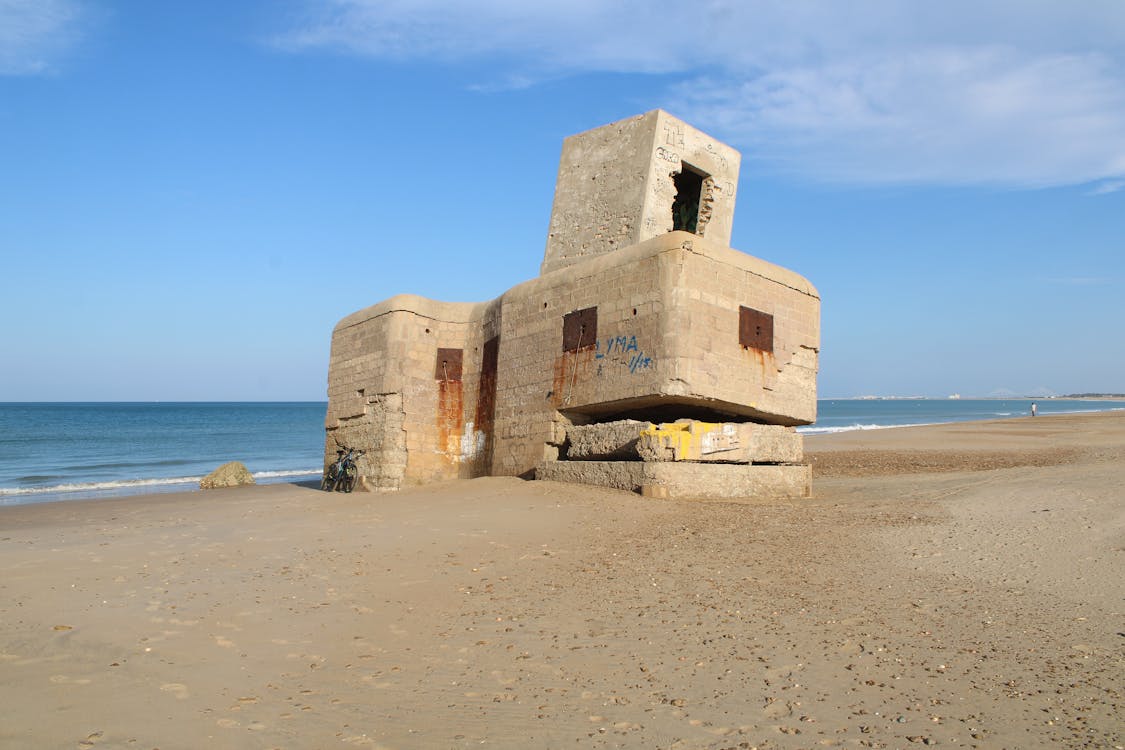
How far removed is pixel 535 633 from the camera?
4.77 meters

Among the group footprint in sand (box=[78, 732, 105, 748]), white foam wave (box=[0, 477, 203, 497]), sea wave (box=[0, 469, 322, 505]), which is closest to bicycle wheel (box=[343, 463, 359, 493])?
sea wave (box=[0, 469, 322, 505])

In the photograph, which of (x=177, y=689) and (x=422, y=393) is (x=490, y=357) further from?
(x=177, y=689)

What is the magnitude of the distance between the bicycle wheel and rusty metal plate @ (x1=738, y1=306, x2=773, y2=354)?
20.8 ft

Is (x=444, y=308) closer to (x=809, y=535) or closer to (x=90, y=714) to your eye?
(x=809, y=535)

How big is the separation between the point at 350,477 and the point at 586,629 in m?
9.12

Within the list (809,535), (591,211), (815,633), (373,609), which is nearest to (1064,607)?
(815,633)

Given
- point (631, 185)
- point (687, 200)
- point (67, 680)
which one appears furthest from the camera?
point (687, 200)

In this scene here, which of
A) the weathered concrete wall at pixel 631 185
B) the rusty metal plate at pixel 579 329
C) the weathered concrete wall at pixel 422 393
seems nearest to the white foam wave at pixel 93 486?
the weathered concrete wall at pixel 422 393

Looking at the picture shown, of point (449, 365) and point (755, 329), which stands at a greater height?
point (755, 329)

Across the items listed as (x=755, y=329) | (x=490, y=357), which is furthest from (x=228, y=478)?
(x=755, y=329)

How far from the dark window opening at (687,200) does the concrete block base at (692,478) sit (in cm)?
535

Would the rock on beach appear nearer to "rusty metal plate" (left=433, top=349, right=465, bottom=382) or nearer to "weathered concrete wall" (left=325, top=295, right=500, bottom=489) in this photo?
"weathered concrete wall" (left=325, top=295, right=500, bottom=489)

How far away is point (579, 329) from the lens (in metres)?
10.7

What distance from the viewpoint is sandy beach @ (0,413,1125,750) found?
3.55 meters
